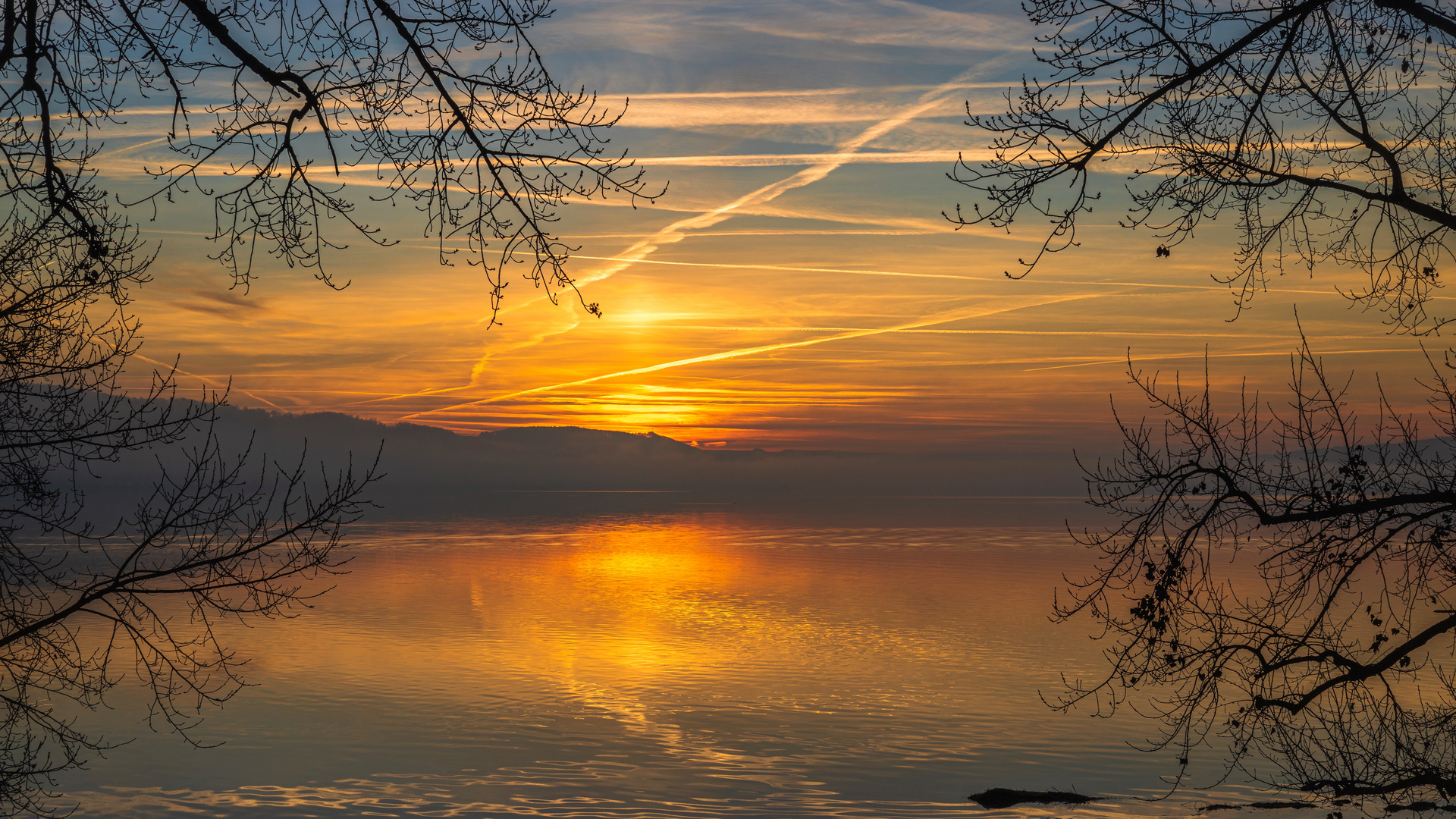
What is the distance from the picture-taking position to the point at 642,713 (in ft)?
89.4

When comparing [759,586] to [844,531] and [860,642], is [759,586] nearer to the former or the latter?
[860,642]

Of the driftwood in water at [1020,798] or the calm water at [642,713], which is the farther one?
the calm water at [642,713]

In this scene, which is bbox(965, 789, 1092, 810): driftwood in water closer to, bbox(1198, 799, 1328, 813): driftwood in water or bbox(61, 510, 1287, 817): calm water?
bbox(61, 510, 1287, 817): calm water

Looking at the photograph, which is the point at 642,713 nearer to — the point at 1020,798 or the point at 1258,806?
the point at 1020,798

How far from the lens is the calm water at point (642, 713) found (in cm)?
1992

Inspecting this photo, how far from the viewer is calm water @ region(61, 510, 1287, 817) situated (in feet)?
65.4

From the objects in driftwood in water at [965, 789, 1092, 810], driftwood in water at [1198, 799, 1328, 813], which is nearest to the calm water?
driftwood in water at [965, 789, 1092, 810]

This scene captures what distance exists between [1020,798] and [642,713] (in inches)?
471

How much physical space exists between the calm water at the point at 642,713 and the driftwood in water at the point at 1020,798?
33cm

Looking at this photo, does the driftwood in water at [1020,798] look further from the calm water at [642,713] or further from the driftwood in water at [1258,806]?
the driftwood in water at [1258,806]

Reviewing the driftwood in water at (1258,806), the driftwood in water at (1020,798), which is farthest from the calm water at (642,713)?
the driftwood in water at (1258,806)

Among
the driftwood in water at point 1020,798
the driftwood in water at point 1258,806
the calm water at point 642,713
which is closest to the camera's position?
the driftwood in water at point 1258,806

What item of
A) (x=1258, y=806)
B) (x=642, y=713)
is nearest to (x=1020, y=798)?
(x=1258, y=806)

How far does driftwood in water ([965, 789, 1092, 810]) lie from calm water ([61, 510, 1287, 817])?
13.2 inches
